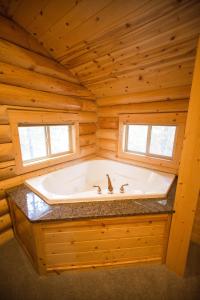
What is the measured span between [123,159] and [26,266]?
79.0 inches

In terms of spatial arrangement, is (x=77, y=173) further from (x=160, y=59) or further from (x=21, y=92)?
(x=160, y=59)

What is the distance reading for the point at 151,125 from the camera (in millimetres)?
2238

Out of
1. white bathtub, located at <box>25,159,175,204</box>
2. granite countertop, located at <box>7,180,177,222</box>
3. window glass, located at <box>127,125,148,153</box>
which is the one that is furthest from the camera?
window glass, located at <box>127,125,148,153</box>

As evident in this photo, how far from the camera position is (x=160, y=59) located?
4.87ft

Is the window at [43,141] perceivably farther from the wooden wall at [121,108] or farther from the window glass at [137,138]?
the window glass at [137,138]

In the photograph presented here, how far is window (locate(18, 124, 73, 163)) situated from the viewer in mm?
1939

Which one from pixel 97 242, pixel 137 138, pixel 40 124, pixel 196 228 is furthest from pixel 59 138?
pixel 196 228

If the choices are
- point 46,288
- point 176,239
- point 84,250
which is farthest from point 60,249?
point 176,239

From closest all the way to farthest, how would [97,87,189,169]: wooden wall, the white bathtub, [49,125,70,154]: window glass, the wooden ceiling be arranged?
1. the wooden ceiling
2. the white bathtub
3. [97,87,189,169]: wooden wall
4. [49,125,70,154]: window glass

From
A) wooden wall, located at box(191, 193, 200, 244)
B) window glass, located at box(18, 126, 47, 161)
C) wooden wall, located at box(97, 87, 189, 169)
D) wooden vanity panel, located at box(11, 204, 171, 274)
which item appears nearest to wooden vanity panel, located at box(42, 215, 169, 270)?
wooden vanity panel, located at box(11, 204, 171, 274)

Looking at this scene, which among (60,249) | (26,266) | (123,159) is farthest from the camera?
(123,159)

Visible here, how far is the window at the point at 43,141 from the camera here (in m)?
1.94

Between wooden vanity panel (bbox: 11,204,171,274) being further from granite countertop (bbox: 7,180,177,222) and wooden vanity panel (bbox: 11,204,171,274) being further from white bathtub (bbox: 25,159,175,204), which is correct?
white bathtub (bbox: 25,159,175,204)

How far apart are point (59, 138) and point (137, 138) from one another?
4.61 feet
